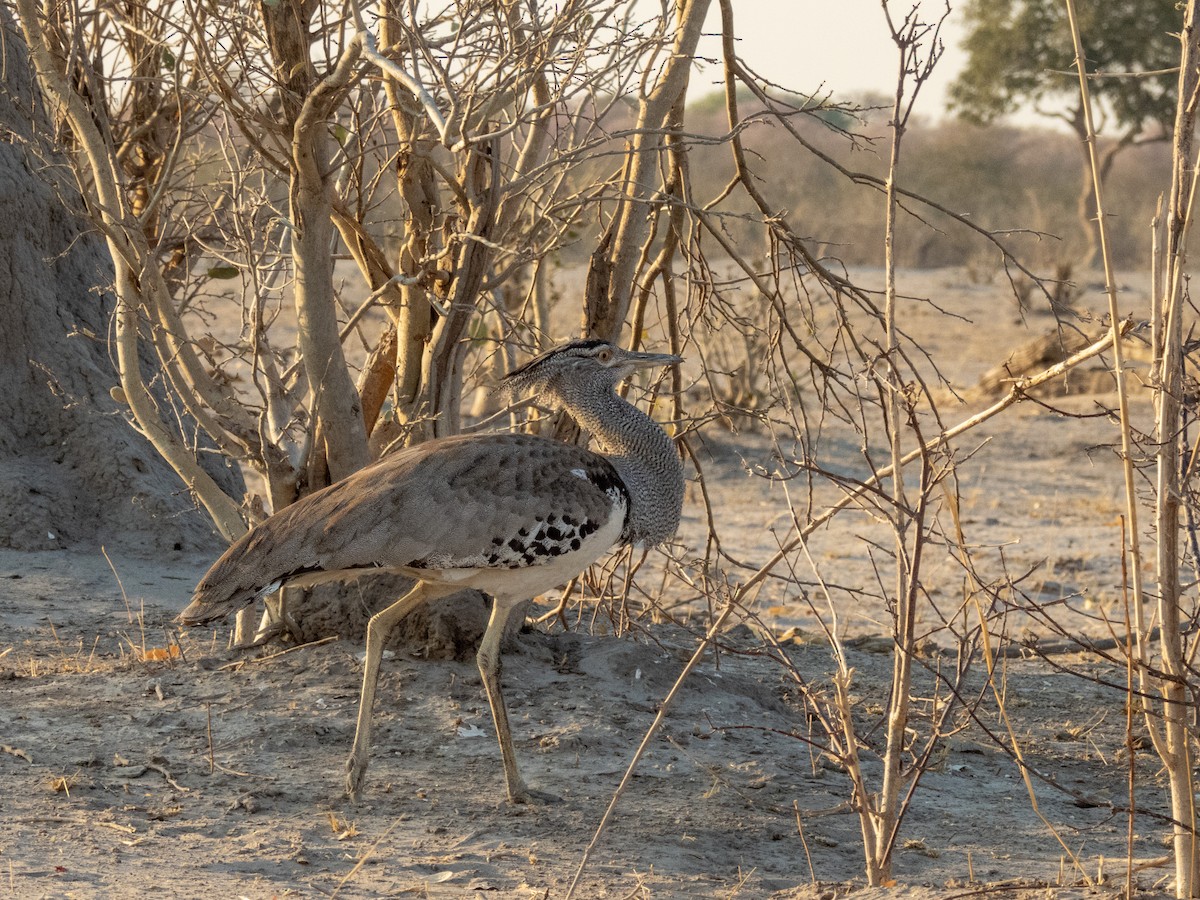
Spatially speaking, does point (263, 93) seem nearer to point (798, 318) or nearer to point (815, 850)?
point (815, 850)

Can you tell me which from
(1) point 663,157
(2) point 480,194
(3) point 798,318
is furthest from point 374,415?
(3) point 798,318

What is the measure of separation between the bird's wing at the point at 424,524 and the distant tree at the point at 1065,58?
19571mm

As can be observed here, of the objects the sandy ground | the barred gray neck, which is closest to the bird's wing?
the barred gray neck

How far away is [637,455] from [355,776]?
1178 millimetres

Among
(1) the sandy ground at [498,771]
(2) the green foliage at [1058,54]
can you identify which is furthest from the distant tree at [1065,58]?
(1) the sandy ground at [498,771]

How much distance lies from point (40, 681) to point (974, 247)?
877 inches

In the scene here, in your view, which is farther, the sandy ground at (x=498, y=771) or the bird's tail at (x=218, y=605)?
the bird's tail at (x=218, y=605)

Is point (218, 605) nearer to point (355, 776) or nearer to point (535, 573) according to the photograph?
point (355, 776)

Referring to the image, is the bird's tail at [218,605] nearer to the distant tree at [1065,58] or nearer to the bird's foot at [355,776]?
the bird's foot at [355,776]

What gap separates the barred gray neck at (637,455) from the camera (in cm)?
405

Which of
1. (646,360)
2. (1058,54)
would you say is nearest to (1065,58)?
(1058,54)

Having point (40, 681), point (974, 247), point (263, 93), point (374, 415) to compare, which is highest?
point (974, 247)

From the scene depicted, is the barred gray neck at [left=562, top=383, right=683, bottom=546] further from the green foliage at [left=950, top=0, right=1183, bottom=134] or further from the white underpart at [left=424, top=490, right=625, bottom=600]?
the green foliage at [left=950, top=0, right=1183, bottom=134]

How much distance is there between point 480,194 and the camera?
4426 millimetres
